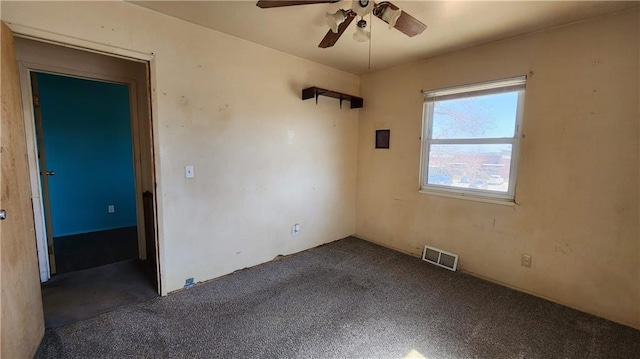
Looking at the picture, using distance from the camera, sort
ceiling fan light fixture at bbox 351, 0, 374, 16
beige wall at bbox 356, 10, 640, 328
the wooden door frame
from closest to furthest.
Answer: ceiling fan light fixture at bbox 351, 0, 374, 16, the wooden door frame, beige wall at bbox 356, 10, 640, 328

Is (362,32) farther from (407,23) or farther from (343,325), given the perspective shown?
(343,325)

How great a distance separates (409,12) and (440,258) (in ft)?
8.12

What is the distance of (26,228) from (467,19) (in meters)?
3.44

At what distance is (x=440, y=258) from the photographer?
9.87ft

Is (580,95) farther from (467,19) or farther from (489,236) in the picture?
(489,236)

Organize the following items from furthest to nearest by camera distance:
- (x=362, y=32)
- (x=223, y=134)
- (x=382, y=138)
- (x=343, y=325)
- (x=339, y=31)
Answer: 1. (x=382, y=138)
2. (x=223, y=134)
3. (x=343, y=325)
4. (x=339, y=31)
5. (x=362, y=32)

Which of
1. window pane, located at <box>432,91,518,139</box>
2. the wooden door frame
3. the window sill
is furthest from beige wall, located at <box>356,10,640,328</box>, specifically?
the wooden door frame

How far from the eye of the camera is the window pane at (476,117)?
2516mm

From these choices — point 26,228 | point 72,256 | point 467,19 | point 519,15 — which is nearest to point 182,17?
point 26,228

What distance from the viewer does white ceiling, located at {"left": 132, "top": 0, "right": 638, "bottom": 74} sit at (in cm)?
192

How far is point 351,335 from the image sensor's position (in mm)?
1880

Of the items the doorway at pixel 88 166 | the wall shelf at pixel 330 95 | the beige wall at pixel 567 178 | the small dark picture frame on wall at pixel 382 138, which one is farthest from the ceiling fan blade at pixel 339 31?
the doorway at pixel 88 166

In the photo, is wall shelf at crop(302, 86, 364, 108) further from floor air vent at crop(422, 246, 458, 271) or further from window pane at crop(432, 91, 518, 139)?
floor air vent at crop(422, 246, 458, 271)

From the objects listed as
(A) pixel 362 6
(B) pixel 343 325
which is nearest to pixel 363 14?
(A) pixel 362 6
